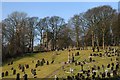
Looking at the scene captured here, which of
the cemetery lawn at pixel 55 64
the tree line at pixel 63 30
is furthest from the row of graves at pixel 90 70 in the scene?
the tree line at pixel 63 30

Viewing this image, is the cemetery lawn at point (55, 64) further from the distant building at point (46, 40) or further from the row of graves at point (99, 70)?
the distant building at point (46, 40)

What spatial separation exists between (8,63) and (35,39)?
20.1m

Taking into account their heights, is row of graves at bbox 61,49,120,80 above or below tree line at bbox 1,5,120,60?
below

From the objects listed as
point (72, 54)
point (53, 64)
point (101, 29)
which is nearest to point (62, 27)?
point (101, 29)

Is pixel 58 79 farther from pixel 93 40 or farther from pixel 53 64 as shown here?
pixel 93 40

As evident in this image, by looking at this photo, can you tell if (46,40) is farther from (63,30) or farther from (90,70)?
(90,70)

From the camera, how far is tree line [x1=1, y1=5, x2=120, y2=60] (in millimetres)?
64812

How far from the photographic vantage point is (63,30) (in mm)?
73625

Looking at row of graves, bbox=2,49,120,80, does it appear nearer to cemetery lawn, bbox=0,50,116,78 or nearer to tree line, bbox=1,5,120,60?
cemetery lawn, bbox=0,50,116,78

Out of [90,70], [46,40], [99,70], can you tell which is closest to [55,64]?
[90,70]

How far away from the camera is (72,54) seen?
178 feet

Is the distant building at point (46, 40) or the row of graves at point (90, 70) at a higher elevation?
the distant building at point (46, 40)

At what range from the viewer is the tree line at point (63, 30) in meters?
64.8

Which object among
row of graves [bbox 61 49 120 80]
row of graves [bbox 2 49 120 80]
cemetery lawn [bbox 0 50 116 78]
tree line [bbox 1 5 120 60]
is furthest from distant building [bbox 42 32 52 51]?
row of graves [bbox 61 49 120 80]
